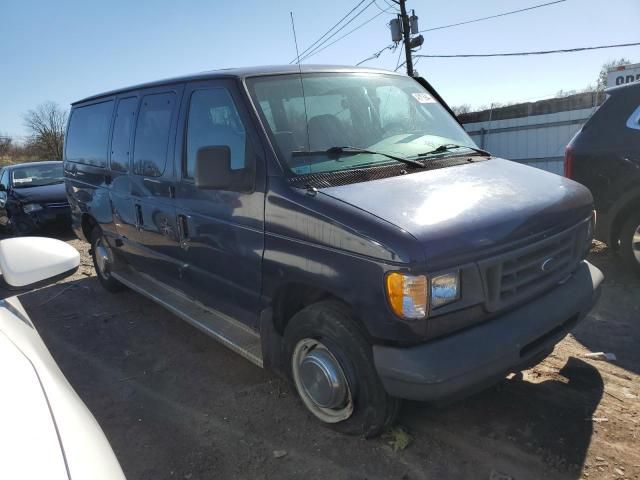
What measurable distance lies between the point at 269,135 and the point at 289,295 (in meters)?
0.97

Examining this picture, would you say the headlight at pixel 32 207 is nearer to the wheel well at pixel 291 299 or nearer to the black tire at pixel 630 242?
the wheel well at pixel 291 299

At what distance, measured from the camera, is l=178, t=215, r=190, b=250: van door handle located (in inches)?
142

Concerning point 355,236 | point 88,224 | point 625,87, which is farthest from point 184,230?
point 625,87

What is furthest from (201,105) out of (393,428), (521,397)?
(521,397)

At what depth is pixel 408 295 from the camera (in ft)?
7.15

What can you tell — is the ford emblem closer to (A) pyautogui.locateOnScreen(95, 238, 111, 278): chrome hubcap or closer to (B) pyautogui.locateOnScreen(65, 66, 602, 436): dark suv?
(B) pyautogui.locateOnScreen(65, 66, 602, 436): dark suv

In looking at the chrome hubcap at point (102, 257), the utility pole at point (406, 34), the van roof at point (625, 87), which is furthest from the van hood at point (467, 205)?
the utility pole at point (406, 34)

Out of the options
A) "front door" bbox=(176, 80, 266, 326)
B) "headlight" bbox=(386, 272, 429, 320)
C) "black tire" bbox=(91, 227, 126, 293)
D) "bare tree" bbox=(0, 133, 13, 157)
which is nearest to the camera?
"headlight" bbox=(386, 272, 429, 320)

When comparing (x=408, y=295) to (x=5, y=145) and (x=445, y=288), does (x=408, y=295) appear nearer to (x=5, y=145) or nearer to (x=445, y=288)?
(x=445, y=288)

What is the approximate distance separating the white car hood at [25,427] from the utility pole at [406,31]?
721 inches

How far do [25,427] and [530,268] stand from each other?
2.32 m

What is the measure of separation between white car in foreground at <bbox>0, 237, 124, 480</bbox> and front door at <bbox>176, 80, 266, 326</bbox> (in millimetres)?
1264

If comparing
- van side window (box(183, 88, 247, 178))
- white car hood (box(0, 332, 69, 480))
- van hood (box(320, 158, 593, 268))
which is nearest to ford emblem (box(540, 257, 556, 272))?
van hood (box(320, 158, 593, 268))

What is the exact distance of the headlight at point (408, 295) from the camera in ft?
7.10
